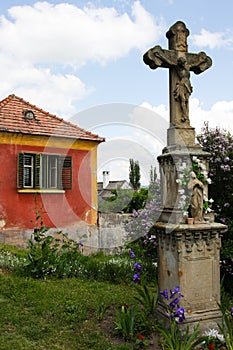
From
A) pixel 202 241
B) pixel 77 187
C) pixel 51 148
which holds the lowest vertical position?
pixel 202 241

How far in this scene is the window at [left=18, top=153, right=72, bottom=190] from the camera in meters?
13.5

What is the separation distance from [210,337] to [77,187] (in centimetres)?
1121

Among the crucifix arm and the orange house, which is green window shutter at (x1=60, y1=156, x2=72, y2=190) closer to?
the orange house

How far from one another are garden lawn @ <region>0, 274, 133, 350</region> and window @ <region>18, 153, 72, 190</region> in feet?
22.5

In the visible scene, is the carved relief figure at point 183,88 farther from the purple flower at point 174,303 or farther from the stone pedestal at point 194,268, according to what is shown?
the purple flower at point 174,303

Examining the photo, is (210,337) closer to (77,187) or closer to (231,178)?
(231,178)

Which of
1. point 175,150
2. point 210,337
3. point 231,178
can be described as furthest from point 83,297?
point 231,178

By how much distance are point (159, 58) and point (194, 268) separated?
10.1ft

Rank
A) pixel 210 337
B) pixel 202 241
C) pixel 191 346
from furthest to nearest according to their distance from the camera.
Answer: pixel 202 241 → pixel 210 337 → pixel 191 346

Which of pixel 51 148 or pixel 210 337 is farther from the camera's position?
pixel 51 148

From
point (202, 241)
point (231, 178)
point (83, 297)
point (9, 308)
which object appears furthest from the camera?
point (231, 178)

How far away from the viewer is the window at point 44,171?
1351 cm

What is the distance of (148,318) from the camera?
4938 mm

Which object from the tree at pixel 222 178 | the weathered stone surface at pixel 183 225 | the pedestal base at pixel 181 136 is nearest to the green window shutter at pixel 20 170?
the tree at pixel 222 178
